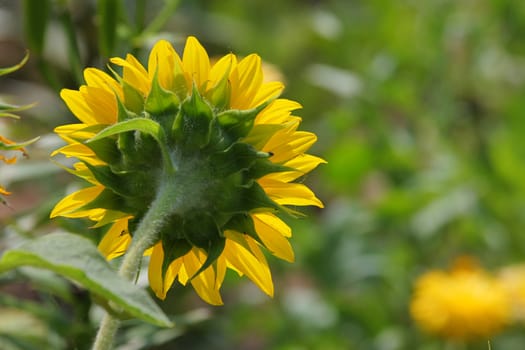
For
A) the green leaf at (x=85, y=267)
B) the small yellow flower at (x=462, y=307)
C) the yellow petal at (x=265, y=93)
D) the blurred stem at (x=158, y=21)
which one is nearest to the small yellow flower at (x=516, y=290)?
the small yellow flower at (x=462, y=307)

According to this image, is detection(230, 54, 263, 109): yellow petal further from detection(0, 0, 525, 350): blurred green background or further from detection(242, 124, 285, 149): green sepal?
Result: detection(0, 0, 525, 350): blurred green background

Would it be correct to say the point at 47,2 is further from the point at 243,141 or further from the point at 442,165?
the point at 442,165

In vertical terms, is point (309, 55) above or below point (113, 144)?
above

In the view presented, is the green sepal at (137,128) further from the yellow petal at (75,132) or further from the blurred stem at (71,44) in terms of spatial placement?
the blurred stem at (71,44)

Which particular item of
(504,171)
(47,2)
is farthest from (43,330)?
(504,171)

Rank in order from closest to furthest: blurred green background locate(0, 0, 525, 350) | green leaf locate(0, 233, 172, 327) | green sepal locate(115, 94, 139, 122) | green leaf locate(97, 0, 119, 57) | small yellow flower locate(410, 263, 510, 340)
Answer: green leaf locate(0, 233, 172, 327) → green sepal locate(115, 94, 139, 122) → green leaf locate(97, 0, 119, 57) → small yellow flower locate(410, 263, 510, 340) → blurred green background locate(0, 0, 525, 350)

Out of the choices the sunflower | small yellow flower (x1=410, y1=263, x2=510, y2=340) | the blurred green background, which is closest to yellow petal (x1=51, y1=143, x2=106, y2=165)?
the sunflower
